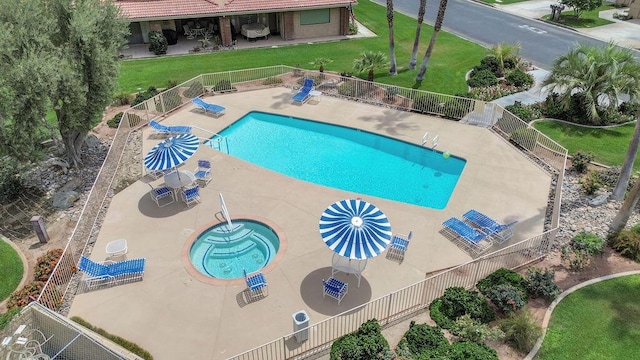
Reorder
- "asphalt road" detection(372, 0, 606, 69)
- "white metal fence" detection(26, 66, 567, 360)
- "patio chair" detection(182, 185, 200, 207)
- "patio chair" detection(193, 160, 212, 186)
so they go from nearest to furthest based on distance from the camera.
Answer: "white metal fence" detection(26, 66, 567, 360), "patio chair" detection(182, 185, 200, 207), "patio chair" detection(193, 160, 212, 186), "asphalt road" detection(372, 0, 606, 69)

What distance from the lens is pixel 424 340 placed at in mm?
12938

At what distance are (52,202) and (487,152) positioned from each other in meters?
21.2

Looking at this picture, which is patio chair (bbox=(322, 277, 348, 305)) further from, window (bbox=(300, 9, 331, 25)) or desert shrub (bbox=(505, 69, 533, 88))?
window (bbox=(300, 9, 331, 25))

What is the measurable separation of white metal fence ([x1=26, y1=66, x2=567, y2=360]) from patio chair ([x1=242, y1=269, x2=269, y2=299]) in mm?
2213

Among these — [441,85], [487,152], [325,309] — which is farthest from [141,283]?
[441,85]

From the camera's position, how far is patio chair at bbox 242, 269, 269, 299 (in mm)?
14789

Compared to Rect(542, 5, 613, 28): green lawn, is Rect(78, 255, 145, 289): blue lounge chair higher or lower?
lower

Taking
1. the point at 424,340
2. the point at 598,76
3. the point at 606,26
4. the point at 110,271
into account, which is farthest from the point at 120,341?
the point at 606,26

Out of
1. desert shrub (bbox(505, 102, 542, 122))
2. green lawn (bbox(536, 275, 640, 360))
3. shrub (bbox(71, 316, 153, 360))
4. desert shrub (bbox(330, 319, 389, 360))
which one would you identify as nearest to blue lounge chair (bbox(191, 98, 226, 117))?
shrub (bbox(71, 316, 153, 360))

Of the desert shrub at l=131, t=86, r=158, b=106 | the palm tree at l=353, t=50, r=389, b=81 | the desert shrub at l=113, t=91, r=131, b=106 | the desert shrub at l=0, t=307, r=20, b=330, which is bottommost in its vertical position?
the desert shrub at l=0, t=307, r=20, b=330

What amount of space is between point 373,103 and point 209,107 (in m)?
10.3

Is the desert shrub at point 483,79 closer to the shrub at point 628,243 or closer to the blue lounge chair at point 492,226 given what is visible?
the blue lounge chair at point 492,226

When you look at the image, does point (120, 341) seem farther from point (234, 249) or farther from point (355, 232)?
point (355, 232)

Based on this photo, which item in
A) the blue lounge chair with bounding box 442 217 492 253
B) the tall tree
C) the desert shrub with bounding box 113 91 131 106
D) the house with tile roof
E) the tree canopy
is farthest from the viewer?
the house with tile roof
